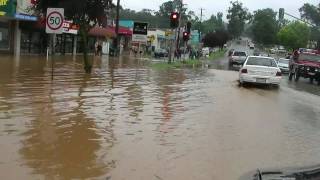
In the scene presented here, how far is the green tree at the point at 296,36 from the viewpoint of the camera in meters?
139

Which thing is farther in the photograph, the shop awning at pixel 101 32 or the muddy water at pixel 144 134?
the shop awning at pixel 101 32

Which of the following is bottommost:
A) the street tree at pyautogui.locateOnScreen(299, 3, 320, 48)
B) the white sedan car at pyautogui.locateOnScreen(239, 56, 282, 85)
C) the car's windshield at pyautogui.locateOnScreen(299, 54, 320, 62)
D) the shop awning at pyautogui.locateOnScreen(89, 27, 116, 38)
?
the white sedan car at pyautogui.locateOnScreen(239, 56, 282, 85)

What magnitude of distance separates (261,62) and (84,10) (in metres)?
8.31

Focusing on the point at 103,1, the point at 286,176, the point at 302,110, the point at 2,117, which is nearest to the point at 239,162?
the point at 286,176

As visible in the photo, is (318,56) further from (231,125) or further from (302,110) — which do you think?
(231,125)

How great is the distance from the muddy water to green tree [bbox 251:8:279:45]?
498 feet

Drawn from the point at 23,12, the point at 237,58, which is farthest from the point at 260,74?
the point at 237,58

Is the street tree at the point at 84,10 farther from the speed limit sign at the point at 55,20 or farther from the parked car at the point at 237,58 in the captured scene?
the parked car at the point at 237,58

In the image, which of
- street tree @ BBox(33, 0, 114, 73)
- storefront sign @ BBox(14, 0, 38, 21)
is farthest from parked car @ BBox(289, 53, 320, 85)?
storefront sign @ BBox(14, 0, 38, 21)

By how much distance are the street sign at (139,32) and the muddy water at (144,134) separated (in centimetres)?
2058

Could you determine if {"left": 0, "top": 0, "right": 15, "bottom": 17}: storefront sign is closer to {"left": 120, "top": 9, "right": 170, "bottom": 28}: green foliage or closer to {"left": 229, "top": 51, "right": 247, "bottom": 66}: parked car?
{"left": 229, "top": 51, "right": 247, "bottom": 66}: parked car

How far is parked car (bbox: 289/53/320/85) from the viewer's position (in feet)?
117

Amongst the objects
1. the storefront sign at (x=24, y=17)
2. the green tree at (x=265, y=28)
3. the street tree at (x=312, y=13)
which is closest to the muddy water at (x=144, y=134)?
the storefront sign at (x=24, y=17)

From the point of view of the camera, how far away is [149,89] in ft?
70.1
